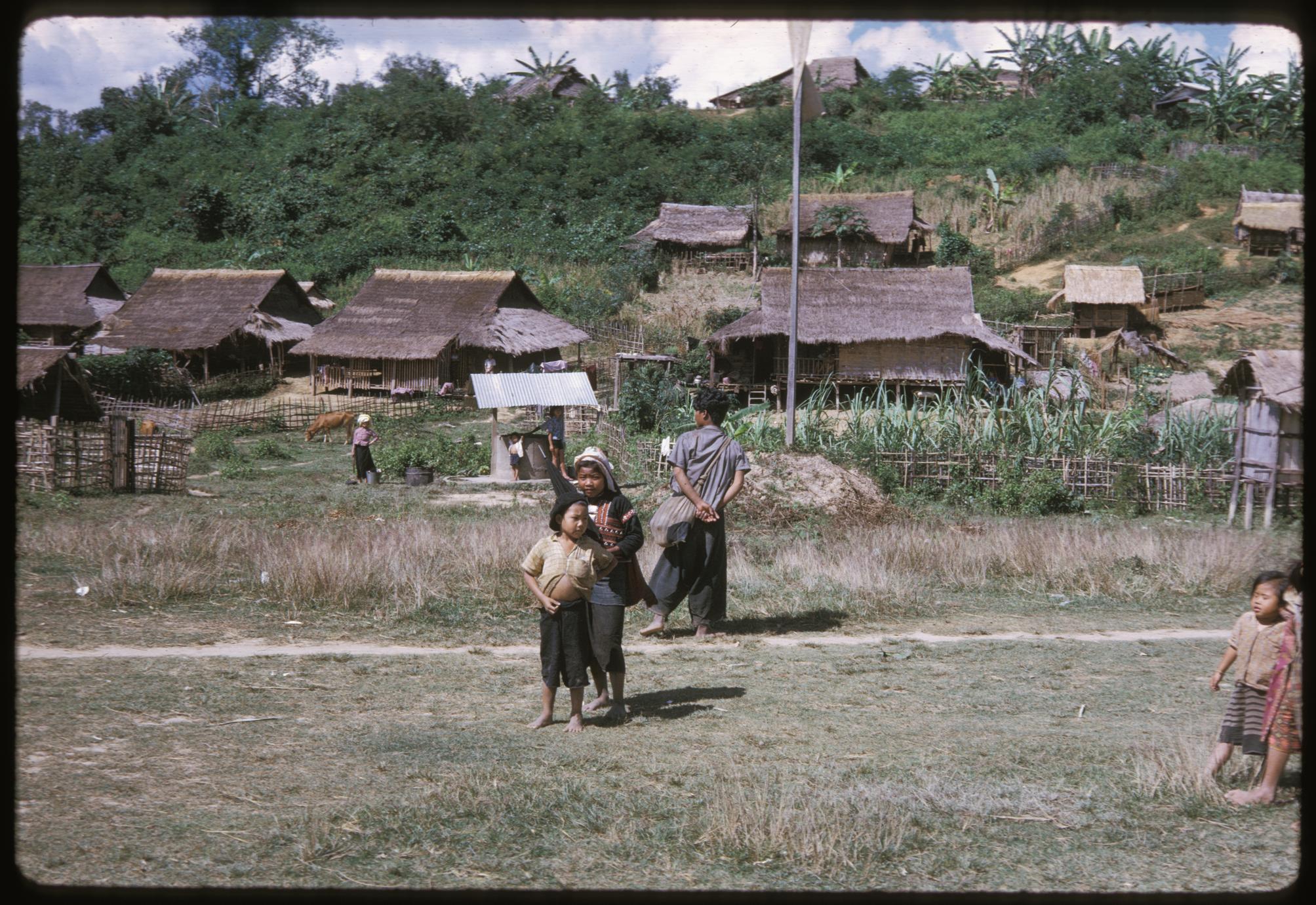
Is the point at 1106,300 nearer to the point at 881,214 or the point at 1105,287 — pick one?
the point at 1105,287

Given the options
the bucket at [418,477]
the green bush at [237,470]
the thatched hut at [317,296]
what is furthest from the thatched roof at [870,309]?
the thatched hut at [317,296]

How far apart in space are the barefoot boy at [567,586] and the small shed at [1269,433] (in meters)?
11.8

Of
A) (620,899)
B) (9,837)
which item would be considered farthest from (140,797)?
(620,899)

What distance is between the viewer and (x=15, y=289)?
120 inches

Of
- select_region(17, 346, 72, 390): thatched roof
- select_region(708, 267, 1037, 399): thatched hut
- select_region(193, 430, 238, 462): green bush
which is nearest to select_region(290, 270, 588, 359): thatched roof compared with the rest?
select_region(708, 267, 1037, 399): thatched hut

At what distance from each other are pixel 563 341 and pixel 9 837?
1193 inches

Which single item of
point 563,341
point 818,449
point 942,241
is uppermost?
point 942,241

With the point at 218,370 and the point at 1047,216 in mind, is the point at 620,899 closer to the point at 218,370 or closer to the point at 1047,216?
the point at 218,370

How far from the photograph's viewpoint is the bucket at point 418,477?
62.1 feet

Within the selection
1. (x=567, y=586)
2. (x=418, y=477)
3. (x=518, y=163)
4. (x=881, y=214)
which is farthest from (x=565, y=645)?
(x=518, y=163)

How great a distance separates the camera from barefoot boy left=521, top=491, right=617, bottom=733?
18.3 ft

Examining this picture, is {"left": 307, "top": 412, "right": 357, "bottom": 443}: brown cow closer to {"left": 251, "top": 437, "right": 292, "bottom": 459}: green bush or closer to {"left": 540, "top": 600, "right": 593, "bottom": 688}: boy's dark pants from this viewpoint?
{"left": 251, "top": 437, "right": 292, "bottom": 459}: green bush

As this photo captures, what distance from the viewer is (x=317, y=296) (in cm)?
4219

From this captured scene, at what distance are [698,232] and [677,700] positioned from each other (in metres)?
38.3
